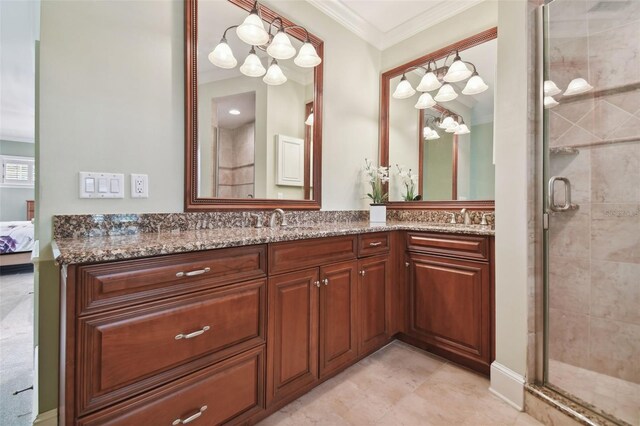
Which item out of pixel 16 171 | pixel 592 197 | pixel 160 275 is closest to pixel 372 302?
pixel 160 275

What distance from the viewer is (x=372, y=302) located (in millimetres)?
1899

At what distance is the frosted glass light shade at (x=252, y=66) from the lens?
185 centimetres

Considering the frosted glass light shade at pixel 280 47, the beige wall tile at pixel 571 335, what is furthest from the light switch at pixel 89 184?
the beige wall tile at pixel 571 335

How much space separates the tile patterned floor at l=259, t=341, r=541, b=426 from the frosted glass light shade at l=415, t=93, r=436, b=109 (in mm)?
2032

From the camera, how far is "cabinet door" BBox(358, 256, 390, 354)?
5.99 feet

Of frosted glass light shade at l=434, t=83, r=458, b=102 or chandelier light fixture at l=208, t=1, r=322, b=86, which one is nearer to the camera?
chandelier light fixture at l=208, t=1, r=322, b=86

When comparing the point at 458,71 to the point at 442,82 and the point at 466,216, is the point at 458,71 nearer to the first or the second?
the point at 442,82

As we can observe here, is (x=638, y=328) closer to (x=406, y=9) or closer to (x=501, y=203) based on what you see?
(x=501, y=203)

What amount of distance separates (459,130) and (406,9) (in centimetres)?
112

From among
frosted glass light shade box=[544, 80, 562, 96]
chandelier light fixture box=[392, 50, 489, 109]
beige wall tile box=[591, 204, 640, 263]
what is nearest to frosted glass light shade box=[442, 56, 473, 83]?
chandelier light fixture box=[392, 50, 489, 109]

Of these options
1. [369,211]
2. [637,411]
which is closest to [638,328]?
[637,411]

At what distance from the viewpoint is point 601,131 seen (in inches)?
64.2

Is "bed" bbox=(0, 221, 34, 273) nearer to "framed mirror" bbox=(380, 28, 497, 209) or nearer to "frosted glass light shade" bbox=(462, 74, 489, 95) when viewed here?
"framed mirror" bbox=(380, 28, 497, 209)

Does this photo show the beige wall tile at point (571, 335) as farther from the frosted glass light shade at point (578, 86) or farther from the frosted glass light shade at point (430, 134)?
the frosted glass light shade at point (430, 134)
